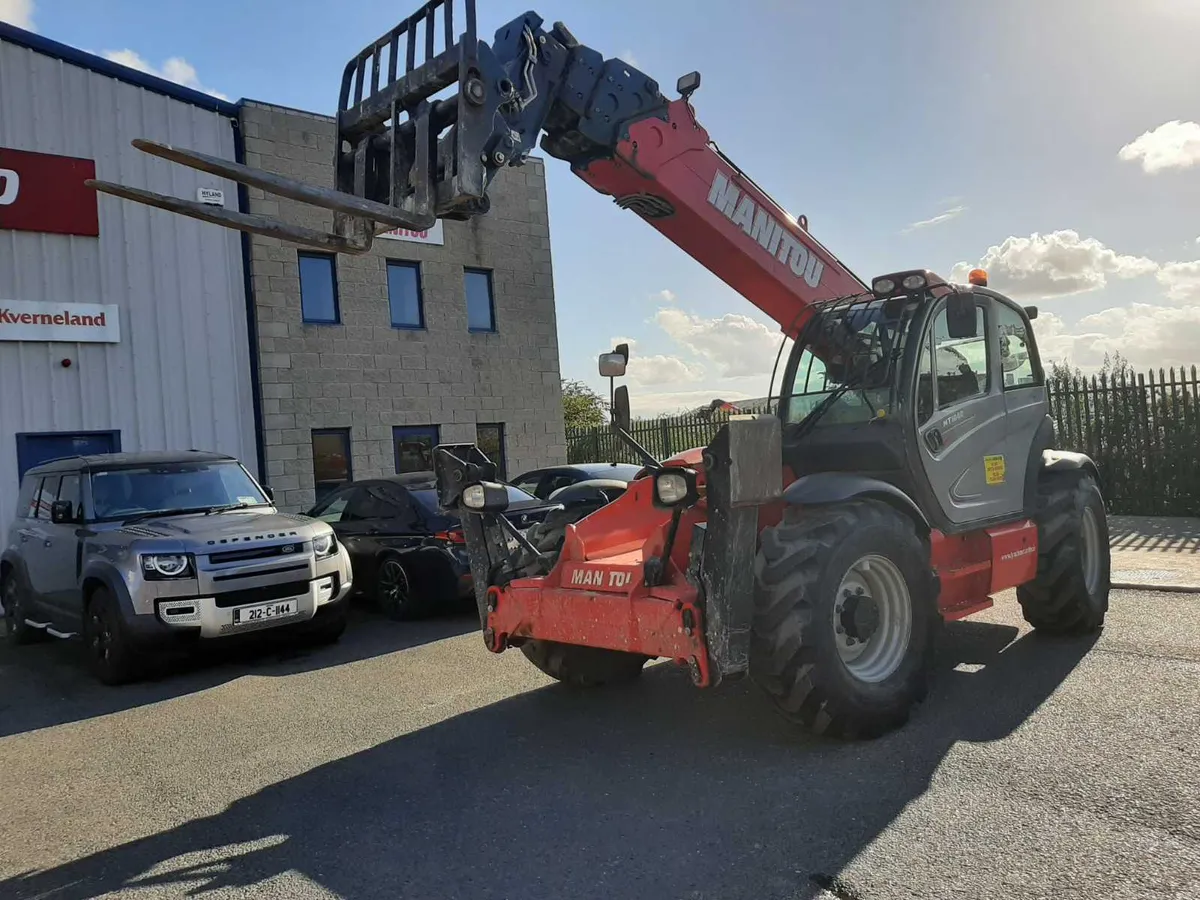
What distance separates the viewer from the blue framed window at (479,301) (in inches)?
674

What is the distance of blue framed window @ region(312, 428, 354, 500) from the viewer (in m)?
15.2

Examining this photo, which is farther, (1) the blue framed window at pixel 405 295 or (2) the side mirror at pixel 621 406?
(1) the blue framed window at pixel 405 295

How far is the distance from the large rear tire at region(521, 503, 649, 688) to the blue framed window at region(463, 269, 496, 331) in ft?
38.1

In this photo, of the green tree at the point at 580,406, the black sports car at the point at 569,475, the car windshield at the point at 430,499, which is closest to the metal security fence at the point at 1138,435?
the black sports car at the point at 569,475

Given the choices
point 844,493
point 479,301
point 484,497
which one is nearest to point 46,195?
point 479,301

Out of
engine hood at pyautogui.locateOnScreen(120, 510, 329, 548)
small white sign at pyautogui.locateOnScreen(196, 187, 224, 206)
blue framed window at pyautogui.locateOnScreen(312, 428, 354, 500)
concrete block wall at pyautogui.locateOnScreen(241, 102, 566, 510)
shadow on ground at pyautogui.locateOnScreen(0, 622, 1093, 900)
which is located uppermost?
small white sign at pyautogui.locateOnScreen(196, 187, 224, 206)

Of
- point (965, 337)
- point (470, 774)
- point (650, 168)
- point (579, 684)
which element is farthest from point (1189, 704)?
point (650, 168)

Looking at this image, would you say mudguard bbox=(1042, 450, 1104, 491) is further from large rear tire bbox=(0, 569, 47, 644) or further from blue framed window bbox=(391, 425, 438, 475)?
blue framed window bbox=(391, 425, 438, 475)

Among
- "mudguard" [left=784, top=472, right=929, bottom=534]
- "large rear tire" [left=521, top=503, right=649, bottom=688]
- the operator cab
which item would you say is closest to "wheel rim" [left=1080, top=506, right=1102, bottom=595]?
the operator cab

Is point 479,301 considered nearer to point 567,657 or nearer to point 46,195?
point 46,195

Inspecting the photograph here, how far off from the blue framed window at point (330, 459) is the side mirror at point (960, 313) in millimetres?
11387

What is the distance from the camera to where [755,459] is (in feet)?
14.2

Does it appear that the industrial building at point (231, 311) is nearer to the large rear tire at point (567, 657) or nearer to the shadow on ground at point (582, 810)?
the large rear tire at point (567, 657)

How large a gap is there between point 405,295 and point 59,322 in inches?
217
